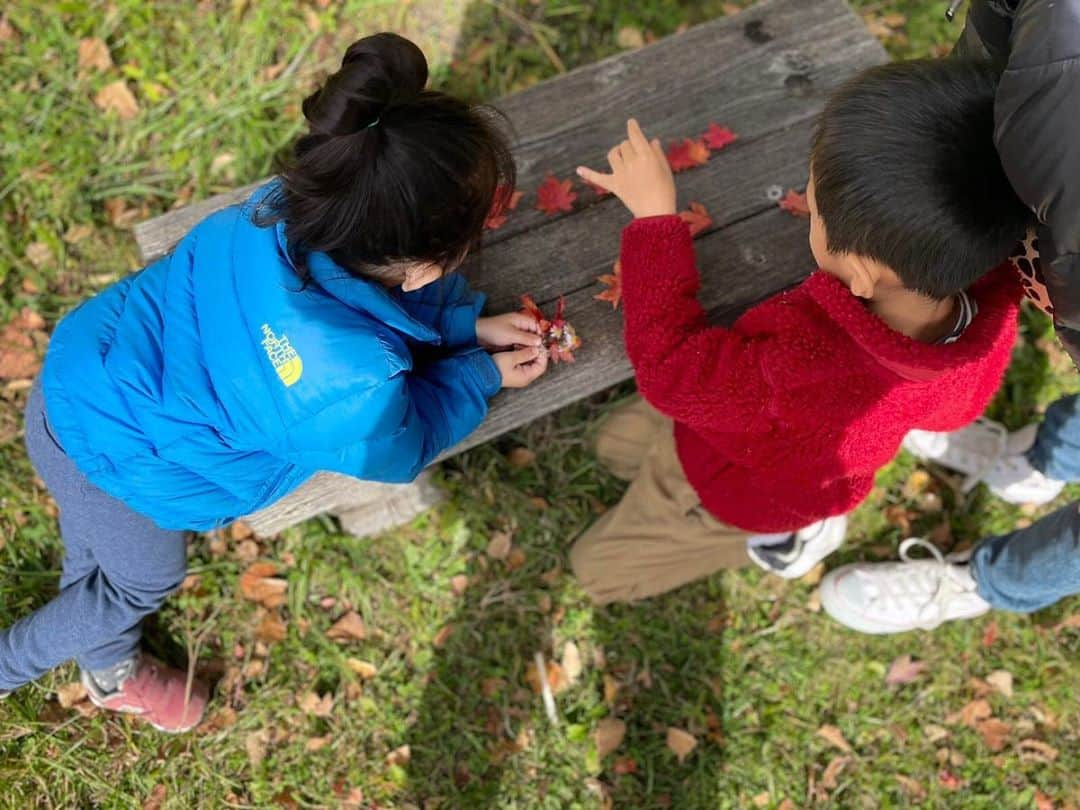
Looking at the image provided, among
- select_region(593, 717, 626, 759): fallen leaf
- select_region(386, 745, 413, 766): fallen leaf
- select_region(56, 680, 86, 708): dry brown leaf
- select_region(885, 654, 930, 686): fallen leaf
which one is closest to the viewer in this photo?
select_region(56, 680, 86, 708): dry brown leaf

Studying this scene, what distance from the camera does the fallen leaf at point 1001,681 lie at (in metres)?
3.60

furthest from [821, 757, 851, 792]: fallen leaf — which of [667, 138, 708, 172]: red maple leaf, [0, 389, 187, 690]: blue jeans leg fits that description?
[0, 389, 187, 690]: blue jeans leg

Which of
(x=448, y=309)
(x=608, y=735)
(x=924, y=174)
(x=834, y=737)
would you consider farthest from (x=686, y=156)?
(x=834, y=737)

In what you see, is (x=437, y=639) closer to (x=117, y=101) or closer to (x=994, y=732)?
(x=994, y=732)

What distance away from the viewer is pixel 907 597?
347 cm

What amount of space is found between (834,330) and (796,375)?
0.51 feet

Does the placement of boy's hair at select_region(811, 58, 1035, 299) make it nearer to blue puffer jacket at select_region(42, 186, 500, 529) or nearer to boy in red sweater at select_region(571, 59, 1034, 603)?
boy in red sweater at select_region(571, 59, 1034, 603)

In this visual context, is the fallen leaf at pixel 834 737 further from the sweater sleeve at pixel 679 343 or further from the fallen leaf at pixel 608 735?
the sweater sleeve at pixel 679 343

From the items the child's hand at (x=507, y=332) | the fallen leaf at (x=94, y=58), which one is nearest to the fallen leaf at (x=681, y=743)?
the child's hand at (x=507, y=332)

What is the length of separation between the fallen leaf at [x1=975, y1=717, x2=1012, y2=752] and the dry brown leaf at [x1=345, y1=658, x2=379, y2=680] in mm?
2420

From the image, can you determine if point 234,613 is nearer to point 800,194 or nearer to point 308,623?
point 308,623

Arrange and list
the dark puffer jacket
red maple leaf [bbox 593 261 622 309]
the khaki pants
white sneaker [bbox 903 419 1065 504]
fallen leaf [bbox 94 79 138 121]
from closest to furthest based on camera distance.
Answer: the dark puffer jacket → red maple leaf [bbox 593 261 622 309] → the khaki pants → white sneaker [bbox 903 419 1065 504] → fallen leaf [bbox 94 79 138 121]

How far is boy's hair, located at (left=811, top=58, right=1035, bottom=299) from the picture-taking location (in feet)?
5.91

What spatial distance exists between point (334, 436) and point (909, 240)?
4.57ft
